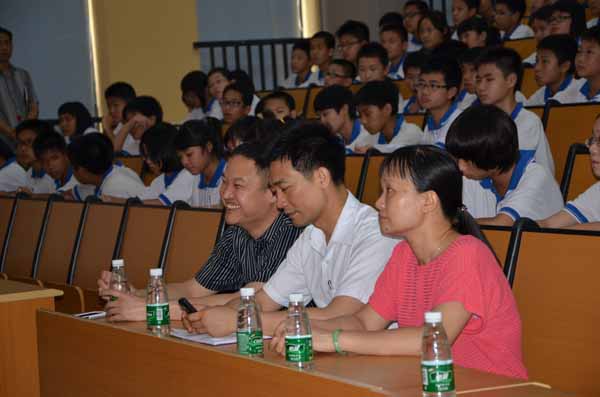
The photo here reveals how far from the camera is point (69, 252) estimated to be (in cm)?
473

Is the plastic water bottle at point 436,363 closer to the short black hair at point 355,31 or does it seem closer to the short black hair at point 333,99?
the short black hair at point 333,99

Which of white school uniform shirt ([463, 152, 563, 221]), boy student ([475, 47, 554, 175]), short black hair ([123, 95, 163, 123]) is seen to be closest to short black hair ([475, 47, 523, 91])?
boy student ([475, 47, 554, 175])

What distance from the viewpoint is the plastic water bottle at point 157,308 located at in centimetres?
242

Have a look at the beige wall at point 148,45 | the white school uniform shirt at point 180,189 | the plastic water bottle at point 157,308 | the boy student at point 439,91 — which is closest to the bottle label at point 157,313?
the plastic water bottle at point 157,308

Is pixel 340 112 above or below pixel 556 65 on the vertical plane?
below

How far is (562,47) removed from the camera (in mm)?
5312

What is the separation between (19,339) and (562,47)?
352cm

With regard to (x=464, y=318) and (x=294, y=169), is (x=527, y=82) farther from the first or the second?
(x=464, y=318)

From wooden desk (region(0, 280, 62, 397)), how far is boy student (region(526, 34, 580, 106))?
128 inches

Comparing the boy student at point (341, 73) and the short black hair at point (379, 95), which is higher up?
the boy student at point (341, 73)

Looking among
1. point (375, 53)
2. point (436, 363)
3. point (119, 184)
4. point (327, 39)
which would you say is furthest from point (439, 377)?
point (327, 39)

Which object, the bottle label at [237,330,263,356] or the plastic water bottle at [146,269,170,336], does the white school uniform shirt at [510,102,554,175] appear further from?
the bottle label at [237,330,263,356]

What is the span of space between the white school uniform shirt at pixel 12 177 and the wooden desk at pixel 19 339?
12.1 ft

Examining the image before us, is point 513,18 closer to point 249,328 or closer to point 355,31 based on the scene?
point 355,31
